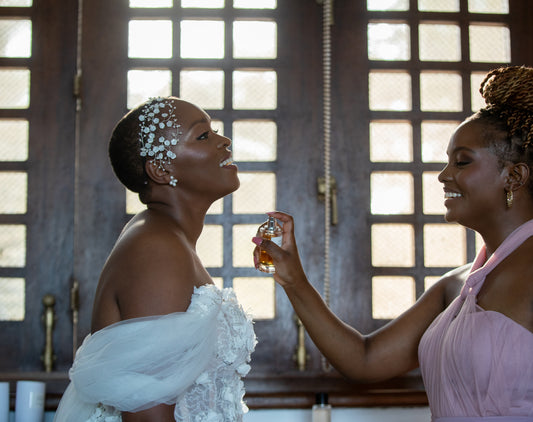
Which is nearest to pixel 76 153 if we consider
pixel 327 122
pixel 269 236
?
pixel 327 122

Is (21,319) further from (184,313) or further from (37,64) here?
(184,313)

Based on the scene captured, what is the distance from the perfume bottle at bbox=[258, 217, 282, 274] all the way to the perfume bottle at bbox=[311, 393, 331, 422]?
0.85 meters

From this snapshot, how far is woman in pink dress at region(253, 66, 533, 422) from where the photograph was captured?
5.79 ft

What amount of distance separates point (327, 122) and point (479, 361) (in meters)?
1.40

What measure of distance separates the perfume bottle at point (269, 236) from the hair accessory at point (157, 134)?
0.34 metres

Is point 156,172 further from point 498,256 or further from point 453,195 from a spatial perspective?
point 498,256

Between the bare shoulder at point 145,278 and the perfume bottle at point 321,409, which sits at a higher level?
the bare shoulder at point 145,278

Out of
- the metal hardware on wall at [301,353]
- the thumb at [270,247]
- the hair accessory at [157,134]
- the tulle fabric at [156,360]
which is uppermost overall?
the hair accessory at [157,134]

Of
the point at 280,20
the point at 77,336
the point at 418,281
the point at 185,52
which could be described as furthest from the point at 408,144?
the point at 77,336

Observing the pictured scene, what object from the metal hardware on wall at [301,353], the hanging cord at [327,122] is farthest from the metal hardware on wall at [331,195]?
the metal hardware on wall at [301,353]

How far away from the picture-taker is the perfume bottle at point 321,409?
2.54 m

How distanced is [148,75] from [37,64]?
1.62 feet

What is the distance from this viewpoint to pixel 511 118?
6.17 ft

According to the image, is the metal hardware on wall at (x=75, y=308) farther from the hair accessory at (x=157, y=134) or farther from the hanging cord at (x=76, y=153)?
the hair accessory at (x=157, y=134)
